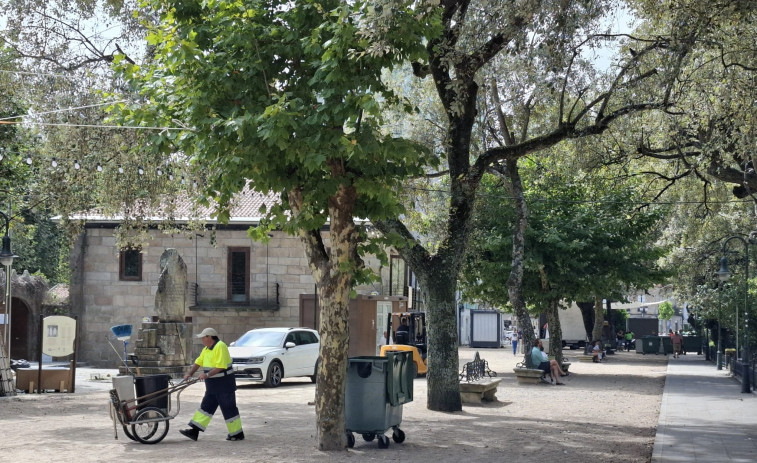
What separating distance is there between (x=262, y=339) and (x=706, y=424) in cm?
1346

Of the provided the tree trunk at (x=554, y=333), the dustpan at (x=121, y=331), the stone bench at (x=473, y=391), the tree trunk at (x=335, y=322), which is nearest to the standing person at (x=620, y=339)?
the tree trunk at (x=554, y=333)

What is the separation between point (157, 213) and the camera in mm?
21531

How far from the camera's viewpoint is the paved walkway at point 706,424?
11.9 m

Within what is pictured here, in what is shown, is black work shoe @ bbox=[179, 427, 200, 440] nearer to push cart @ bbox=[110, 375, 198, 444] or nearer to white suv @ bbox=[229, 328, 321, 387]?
push cart @ bbox=[110, 375, 198, 444]

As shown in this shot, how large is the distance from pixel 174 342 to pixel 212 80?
53.2 feet

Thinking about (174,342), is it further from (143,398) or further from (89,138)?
(143,398)

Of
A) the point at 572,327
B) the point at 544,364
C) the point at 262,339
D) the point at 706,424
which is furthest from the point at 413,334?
the point at 572,327

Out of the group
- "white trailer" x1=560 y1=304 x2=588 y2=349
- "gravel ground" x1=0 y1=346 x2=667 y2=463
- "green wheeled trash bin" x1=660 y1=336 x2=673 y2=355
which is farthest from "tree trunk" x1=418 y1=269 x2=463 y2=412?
"white trailer" x1=560 y1=304 x2=588 y2=349

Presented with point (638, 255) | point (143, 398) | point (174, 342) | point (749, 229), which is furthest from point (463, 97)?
point (749, 229)

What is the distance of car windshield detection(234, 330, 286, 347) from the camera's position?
84.3ft

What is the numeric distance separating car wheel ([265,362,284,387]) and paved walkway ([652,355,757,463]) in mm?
9928

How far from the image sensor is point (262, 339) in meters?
26.0

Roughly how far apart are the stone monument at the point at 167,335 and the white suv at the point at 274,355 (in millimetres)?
1720

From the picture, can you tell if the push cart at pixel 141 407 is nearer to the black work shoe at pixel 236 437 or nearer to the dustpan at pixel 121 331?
the black work shoe at pixel 236 437
